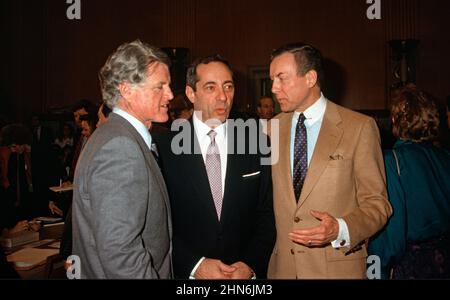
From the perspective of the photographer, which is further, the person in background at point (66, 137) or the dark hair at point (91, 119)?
the person in background at point (66, 137)

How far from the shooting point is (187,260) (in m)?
1.70

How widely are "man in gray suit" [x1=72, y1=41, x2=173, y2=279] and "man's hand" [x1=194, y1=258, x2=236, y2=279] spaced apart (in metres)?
0.20

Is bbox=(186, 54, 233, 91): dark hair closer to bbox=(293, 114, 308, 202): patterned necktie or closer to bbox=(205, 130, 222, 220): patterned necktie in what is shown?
bbox=(205, 130, 222, 220): patterned necktie

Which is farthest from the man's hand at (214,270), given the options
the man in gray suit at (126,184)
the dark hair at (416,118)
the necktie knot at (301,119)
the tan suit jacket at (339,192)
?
the dark hair at (416,118)

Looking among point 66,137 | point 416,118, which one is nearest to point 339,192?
point 416,118

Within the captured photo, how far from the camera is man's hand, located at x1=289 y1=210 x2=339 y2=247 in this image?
1516 mm

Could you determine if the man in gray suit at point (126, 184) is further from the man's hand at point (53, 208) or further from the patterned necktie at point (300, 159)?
the man's hand at point (53, 208)

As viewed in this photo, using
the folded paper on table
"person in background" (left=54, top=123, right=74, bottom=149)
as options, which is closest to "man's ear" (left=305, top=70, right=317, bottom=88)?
the folded paper on table

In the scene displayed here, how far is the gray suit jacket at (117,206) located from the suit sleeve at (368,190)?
2.64 ft

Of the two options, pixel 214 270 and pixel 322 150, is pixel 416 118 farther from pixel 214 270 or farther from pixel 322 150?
pixel 214 270

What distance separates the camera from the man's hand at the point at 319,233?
1.52 metres

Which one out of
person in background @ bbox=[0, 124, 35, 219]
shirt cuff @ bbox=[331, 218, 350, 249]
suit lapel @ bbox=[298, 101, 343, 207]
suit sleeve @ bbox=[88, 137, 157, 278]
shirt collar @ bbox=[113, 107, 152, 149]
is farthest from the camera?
person in background @ bbox=[0, 124, 35, 219]

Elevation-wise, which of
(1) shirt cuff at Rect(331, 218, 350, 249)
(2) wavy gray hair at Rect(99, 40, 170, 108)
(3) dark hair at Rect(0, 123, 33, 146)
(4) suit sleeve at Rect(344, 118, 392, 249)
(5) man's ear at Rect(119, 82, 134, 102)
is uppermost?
(2) wavy gray hair at Rect(99, 40, 170, 108)
